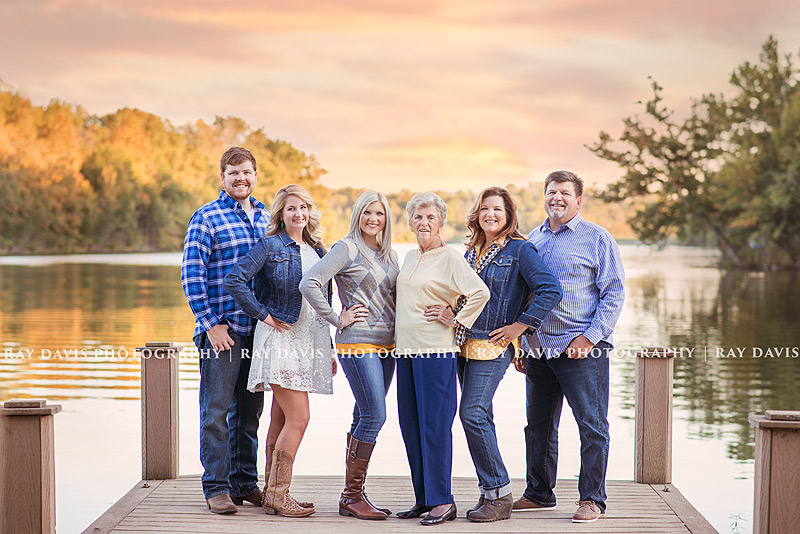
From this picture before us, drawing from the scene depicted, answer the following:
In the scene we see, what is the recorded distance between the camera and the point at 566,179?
3.92 metres

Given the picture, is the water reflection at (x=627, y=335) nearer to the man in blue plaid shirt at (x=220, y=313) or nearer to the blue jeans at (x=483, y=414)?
the blue jeans at (x=483, y=414)

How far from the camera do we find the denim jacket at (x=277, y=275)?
151 inches

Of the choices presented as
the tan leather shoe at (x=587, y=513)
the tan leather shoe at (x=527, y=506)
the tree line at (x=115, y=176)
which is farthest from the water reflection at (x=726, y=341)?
the tree line at (x=115, y=176)

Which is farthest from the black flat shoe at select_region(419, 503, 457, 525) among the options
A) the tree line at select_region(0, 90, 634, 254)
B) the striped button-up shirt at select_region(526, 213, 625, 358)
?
the tree line at select_region(0, 90, 634, 254)

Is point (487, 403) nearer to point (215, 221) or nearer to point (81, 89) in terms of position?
point (215, 221)

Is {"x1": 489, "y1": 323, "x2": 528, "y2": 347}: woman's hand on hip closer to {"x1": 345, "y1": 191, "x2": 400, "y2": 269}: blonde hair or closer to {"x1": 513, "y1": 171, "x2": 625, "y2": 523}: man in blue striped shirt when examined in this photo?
{"x1": 513, "y1": 171, "x2": 625, "y2": 523}: man in blue striped shirt

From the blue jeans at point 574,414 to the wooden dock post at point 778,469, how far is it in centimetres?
74

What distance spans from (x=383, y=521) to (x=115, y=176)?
46.9m

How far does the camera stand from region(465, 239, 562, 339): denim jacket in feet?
12.2

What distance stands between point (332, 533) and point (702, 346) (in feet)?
45.6

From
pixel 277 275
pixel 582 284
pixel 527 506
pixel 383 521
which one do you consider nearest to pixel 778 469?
pixel 582 284

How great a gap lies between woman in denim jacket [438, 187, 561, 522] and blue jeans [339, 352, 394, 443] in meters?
0.35

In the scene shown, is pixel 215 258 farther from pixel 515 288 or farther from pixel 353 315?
pixel 515 288

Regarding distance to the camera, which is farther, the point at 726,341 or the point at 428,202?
the point at 726,341
